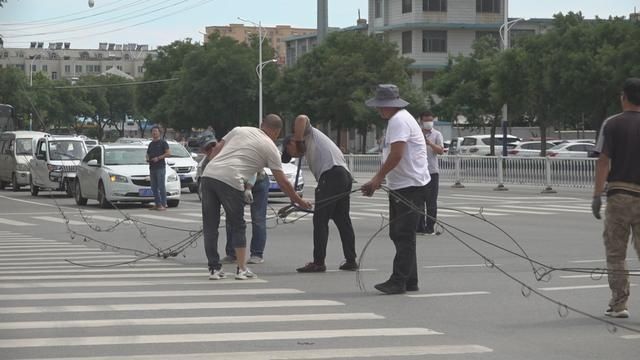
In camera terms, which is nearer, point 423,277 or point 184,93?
point 423,277

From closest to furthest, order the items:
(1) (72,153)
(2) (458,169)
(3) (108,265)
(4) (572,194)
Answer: (3) (108,265)
(4) (572,194)
(1) (72,153)
(2) (458,169)

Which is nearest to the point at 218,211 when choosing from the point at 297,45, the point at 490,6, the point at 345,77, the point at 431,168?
the point at 431,168

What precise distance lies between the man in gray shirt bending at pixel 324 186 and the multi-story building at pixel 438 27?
71.9 metres

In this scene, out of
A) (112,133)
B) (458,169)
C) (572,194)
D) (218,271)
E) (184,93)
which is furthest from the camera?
(112,133)

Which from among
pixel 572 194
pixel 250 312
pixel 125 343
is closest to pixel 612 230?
pixel 250 312

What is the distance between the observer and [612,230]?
30.5 feet

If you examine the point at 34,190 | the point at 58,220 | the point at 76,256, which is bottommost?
the point at 34,190

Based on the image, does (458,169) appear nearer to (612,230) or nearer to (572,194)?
(572,194)

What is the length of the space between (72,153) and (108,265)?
73.7ft

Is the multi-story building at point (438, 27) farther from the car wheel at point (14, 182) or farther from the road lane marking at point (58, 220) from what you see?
→ the road lane marking at point (58, 220)

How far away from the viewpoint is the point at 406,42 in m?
86.4

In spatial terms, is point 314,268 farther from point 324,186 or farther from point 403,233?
point 403,233

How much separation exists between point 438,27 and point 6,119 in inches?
1650

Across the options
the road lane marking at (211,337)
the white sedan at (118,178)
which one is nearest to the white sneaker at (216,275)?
the road lane marking at (211,337)
